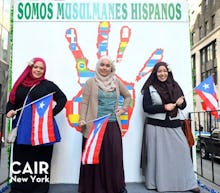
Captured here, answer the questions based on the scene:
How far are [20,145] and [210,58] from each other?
76.3 feet

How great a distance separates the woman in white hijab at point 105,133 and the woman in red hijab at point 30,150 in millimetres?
398

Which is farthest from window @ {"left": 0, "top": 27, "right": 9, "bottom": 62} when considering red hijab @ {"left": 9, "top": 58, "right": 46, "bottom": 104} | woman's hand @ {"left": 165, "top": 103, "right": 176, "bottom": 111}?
woman's hand @ {"left": 165, "top": 103, "right": 176, "bottom": 111}

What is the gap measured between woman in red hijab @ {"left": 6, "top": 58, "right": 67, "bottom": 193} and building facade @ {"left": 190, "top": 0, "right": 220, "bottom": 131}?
19.2m

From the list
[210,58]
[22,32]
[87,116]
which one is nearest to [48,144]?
[87,116]

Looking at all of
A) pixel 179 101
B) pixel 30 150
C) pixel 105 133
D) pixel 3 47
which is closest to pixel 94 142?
pixel 105 133

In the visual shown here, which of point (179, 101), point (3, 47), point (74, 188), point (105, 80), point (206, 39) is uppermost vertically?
point (206, 39)

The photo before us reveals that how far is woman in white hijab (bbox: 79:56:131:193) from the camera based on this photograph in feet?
10.1

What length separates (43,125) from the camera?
3127 mm

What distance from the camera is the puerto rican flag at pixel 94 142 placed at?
2.94m

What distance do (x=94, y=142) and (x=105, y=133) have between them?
0.20 m

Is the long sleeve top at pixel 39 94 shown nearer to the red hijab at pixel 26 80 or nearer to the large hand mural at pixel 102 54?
the red hijab at pixel 26 80

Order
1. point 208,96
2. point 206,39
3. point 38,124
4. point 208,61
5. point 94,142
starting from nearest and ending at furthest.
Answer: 1. point 94,142
2. point 38,124
3. point 208,96
4. point 208,61
5. point 206,39

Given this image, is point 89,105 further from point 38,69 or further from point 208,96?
point 208,96

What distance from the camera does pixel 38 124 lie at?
3.12 m
